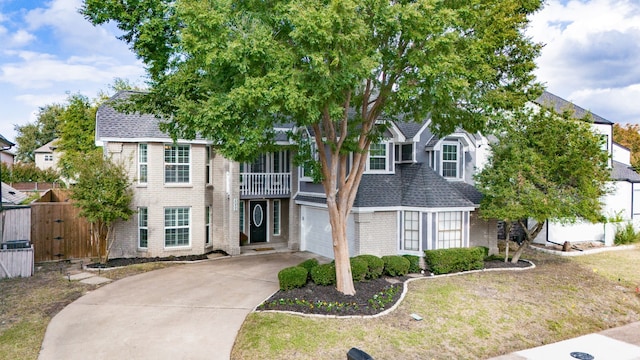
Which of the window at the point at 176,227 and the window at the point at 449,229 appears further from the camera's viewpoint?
the window at the point at 176,227

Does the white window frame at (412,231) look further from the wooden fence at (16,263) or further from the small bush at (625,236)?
the small bush at (625,236)

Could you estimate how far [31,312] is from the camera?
36.2 feet

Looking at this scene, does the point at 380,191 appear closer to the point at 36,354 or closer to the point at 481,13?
the point at 481,13

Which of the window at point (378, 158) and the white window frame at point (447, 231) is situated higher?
the window at point (378, 158)

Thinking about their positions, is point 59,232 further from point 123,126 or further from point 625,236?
point 625,236

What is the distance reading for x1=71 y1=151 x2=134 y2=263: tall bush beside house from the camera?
626 inches

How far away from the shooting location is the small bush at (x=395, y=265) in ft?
49.9

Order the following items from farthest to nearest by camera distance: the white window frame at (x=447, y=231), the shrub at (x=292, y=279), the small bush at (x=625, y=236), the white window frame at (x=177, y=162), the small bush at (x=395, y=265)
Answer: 1. the small bush at (x=625, y=236)
2. the white window frame at (x=177, y=162)
3. the white window frame at (x=447, y=231)
4. the small bush at (x=395, y=265)
5. the shrub at (x=292, y=279)

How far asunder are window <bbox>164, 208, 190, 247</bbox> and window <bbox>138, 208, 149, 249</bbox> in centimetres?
81

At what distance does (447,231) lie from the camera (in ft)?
56.1

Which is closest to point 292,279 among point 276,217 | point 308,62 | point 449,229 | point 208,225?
point 308,62

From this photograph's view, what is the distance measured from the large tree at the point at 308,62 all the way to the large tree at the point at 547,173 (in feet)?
13.5

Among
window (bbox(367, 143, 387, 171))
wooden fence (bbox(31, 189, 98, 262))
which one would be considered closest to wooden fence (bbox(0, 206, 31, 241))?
wooden fence (bbox(31, 189, 98, 262))

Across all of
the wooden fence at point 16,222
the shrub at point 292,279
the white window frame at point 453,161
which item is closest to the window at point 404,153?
the white window frame at point 453,161
